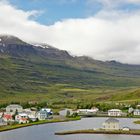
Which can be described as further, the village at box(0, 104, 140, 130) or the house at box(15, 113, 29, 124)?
the house at box(15, 113, 29, 124)

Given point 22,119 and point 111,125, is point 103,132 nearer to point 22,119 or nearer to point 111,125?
point 111,125

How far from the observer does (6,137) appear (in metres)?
77.6

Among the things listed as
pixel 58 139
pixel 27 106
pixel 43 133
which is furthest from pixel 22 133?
pixel 27 106

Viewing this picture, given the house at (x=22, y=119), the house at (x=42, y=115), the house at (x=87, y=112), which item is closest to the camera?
the house at (x=22, y=119)

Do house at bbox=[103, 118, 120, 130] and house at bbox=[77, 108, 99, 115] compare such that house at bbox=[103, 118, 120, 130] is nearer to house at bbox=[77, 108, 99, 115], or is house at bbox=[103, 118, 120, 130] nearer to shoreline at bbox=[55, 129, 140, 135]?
shoreline at bbox=[55, 129, 140, 135]

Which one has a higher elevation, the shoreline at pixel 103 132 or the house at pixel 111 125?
the house at pixel 111 125

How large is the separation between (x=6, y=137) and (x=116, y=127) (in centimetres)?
2714

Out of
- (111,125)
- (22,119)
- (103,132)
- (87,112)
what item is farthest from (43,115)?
(103,132)

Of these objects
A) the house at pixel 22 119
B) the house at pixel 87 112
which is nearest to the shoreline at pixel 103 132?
the house at pixel 22 119

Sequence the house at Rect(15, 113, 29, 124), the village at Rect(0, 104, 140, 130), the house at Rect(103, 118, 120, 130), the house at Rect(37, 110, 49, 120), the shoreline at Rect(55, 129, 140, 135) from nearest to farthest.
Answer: the shoreline at Rect(55, 129, 140, 135) < the house at Rect(103, 118, 120, 130) < the village at Rect(0, 104, 140, 130) < the house at Rect(15, 113, 29, 124) < the house at Rect(37, 110, 49, 120)

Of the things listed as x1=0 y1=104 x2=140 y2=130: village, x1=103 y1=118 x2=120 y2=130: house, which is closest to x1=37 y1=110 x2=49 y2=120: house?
x1=0 y1=104 x2=140 y2=130: village

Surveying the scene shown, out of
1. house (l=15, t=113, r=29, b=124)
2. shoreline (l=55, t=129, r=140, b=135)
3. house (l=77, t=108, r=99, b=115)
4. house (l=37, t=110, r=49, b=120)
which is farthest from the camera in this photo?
house (l=77, t=108, r=99, b=115)

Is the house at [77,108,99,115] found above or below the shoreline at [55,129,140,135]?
above

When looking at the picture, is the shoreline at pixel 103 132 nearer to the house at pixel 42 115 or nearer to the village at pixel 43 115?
the village at pixel 43 115
